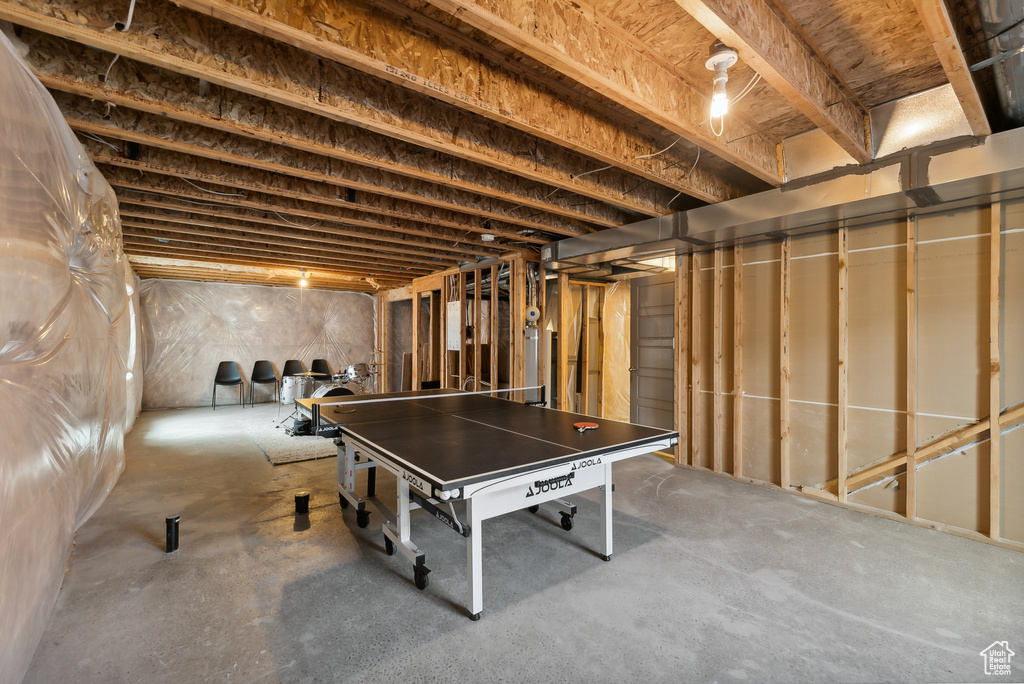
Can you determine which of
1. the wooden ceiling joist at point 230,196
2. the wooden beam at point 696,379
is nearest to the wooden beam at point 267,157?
the wooden ceiling joist at point 230,196

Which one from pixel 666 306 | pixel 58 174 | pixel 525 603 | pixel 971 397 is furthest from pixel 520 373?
pixel 58 174

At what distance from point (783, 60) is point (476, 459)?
2216 millimetres

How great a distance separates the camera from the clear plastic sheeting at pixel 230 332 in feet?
25.0

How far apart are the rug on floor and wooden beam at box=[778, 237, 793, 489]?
441cm

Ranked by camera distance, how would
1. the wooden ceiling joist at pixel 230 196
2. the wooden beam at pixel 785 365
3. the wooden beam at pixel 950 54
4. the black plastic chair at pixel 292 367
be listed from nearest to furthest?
the wooden beam at pixel 950 54 → the wooden ceiling joist at pixel 230 196 → the wooden beam at pixel 785 365 → the black plastic chair at pixel 292 367

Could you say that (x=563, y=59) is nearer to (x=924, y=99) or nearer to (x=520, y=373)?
(x=924, y=99)

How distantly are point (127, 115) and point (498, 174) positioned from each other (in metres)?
2.27

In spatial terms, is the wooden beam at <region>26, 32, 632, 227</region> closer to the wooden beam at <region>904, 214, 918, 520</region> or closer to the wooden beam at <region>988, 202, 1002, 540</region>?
the wooden beam at <region>904, 214, 918, 520</region>

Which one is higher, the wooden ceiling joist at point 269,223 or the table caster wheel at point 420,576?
the wooden ceiling joist at point 269,223

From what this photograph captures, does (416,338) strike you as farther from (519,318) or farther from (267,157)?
(267,157)

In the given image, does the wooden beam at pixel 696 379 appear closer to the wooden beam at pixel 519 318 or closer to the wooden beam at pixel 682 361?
the wooden beam at pixel 682 361

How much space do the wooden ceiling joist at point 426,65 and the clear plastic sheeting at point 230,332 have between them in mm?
7826

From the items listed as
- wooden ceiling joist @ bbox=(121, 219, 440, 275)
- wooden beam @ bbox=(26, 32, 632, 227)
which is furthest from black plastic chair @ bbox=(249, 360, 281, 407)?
wooden beam @ bbox=(26, 32, 632, 227)

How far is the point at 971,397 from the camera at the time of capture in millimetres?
2797
